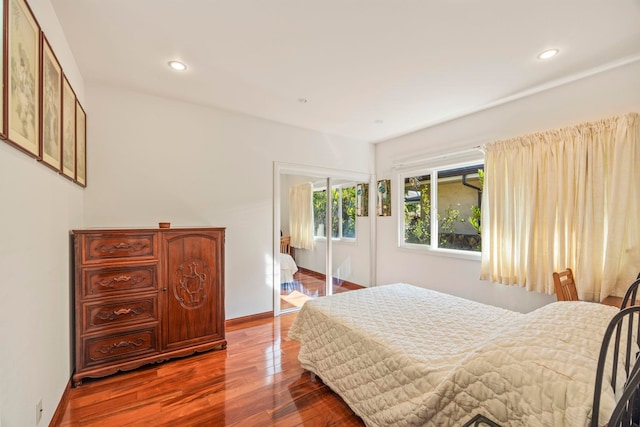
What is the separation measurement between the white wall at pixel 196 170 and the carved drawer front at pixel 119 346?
1009mm

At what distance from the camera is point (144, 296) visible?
244 cm

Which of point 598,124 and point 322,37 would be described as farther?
point 598,124

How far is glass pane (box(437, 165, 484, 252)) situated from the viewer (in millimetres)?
3498

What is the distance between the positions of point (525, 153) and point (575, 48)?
3.20ft

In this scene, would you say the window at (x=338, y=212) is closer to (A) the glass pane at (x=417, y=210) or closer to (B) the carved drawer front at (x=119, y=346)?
(A) the glass pane at (x=417, y=210)

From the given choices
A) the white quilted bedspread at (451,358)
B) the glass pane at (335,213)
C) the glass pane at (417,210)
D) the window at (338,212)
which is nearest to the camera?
the white quilted bedspread at (451,358)

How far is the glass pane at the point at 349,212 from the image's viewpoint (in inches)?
183

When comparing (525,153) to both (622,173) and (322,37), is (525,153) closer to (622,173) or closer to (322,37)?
(622,173)

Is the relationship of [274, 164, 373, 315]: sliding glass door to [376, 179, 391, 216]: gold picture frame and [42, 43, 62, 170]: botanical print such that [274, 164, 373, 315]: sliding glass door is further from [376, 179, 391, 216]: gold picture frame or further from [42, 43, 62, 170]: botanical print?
[42, 43, 62, 170]: botanical print

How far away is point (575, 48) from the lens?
6.99 feet

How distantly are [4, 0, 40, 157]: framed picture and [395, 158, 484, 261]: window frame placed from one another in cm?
382

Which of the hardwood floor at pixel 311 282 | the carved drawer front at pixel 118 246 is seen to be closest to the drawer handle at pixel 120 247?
the carved drawer front at pixel 118 246

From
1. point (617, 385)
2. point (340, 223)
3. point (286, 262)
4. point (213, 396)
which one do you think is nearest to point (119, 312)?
point (213, 396)

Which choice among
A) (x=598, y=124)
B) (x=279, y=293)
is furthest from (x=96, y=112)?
(x=598, y=124)
